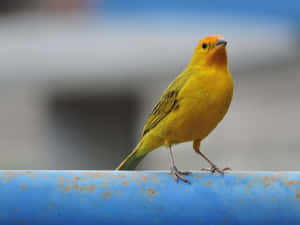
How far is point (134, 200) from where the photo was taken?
90.1 inches

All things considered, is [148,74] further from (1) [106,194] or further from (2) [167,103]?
(1) [106,194]

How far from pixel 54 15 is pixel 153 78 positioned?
358 centimetres

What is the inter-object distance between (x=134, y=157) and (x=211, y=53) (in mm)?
979

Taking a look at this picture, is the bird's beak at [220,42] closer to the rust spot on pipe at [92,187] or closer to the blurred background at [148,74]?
the rust spot on pipe at [92,187]

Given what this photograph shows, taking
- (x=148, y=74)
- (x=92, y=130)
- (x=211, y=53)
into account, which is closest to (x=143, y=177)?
(x=211, y=53)

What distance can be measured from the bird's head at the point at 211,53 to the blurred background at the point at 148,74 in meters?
6.94

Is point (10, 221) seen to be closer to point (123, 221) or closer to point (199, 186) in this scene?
point (123, 221)

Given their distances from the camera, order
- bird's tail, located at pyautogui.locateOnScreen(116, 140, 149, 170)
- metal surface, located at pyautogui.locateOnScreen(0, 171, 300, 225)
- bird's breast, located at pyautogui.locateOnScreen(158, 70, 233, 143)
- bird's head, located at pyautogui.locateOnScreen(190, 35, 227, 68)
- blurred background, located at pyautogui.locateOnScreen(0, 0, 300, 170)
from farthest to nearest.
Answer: blurred background, located at pyautogui.locateOnScreen(0, 0, 300, 170) → bird's tail, located at pyautogui.locateOnScreen(116, 140, 149, 170) → bird's head, located at pyautogui.locateOnScreen(190, 35, 227, 68) → bird's breast, located at pyautogui.locateOnScreen(158, 70, 233, 143) → metal surface, located at pyautogui.locateOnScreen(0, 171, 300, 225)

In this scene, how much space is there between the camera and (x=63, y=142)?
10992 millimetres

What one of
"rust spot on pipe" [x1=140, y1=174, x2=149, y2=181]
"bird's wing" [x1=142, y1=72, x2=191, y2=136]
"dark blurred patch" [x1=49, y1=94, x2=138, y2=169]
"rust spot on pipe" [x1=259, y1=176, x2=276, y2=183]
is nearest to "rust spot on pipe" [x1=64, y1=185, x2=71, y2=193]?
"rust spot on pipe" [x1=140, y1=174, x2=149, y2=181]

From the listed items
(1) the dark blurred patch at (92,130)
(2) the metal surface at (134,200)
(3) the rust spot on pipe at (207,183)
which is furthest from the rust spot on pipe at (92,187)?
(1) the dark blurred patch at (92,130)

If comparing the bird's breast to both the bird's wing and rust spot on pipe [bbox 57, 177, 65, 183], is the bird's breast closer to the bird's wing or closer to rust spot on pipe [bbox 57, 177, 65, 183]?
the bird's wing

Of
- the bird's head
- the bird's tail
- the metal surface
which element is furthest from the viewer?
the bird's tail

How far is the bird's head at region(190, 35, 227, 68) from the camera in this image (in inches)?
141
